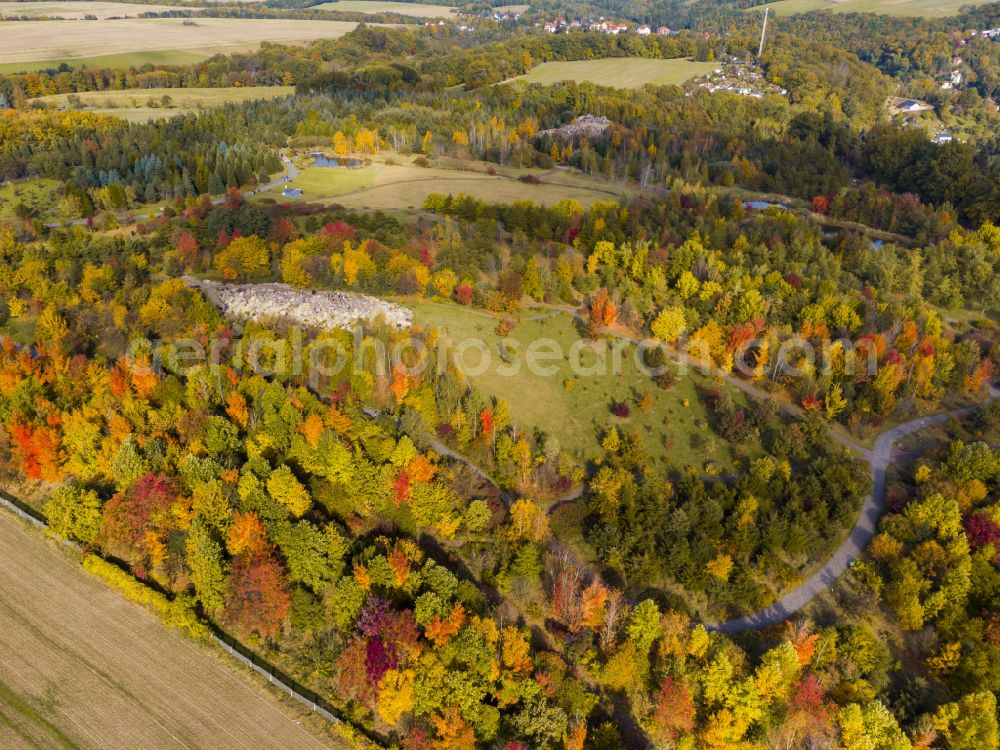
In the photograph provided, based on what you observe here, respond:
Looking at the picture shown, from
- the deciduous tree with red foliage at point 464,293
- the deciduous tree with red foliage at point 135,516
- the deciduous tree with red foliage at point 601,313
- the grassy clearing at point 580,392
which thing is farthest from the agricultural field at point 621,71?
the deciduous tree with red foliage at point 135,516

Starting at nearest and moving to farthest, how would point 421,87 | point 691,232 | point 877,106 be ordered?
point 691,232 → point 877,106 → point 421,87

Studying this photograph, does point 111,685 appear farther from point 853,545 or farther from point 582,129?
point 582,129

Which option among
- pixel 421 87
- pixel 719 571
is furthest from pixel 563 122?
pixel 719 571

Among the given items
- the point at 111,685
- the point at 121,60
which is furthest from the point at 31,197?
the point at 121,60

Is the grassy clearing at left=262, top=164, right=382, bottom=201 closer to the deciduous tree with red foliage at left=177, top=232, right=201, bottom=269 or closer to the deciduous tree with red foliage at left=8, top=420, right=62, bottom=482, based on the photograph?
the deciduous tree with red foliage at left=177, top=232, right=201, bottom=269

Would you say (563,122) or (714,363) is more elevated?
(563,122)

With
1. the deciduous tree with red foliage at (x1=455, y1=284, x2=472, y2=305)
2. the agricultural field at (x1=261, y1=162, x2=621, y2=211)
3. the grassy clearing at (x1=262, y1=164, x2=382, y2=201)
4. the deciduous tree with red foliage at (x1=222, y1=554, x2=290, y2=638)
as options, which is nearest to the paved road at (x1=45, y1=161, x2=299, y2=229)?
the grassy clearing at (x1=262, y1=164, x2=382, y2=201)

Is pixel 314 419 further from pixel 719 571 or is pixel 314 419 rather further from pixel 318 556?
pixel 719 571
